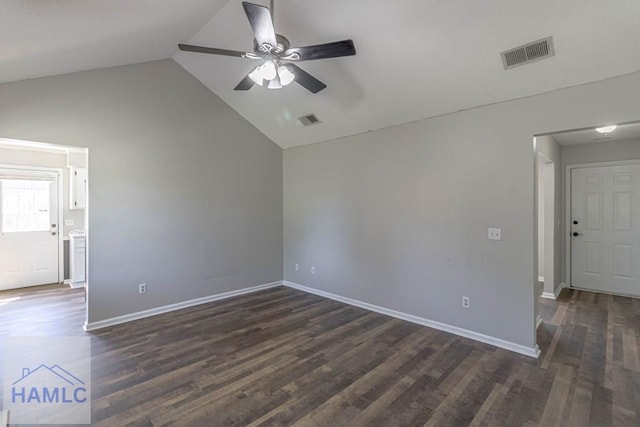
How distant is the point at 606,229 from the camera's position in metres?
4.87

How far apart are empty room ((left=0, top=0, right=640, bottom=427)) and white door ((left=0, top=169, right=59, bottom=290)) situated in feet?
0.12

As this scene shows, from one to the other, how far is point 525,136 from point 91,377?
4.52 m

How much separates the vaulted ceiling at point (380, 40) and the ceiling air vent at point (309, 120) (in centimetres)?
41

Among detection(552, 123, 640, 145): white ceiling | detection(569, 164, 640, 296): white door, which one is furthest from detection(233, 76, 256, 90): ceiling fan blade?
detection(569, 164, 640, 296): white door

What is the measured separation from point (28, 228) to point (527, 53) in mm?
7681

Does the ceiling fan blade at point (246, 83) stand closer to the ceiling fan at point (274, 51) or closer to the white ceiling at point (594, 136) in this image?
the ceiling fan at point (274, 51)

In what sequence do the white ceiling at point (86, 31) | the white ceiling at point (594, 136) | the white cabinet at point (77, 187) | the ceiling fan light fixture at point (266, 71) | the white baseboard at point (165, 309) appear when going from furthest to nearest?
the white cabinet at point (77, 187), the white ceiling at point (594, 136), the white baseboard at point (165, 309), the ceiling fan light fixture at point (266, 71), the white ceiling at point (86, 31)

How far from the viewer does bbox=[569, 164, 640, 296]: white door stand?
4.64 m

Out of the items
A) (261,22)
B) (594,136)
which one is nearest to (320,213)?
(261,22)

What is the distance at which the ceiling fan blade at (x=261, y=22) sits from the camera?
1.85m

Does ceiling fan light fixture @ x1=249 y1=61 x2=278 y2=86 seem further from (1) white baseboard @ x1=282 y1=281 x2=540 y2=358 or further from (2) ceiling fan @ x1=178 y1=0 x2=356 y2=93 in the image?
(1) white baseboard @ x1=282 y1=281 x2=540 y2=358

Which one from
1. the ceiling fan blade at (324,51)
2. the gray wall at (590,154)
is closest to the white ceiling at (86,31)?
the ceiling fan blade at (324,51)

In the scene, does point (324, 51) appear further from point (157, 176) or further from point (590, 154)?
point (590, 154)

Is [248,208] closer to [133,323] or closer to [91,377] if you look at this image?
[133,323]
